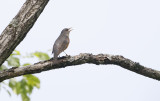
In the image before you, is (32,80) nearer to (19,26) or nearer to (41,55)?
(41,55)

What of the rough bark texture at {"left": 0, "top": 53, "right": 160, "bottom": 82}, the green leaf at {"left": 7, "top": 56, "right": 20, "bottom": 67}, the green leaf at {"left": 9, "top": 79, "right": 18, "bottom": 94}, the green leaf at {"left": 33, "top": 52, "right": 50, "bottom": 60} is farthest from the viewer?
the green leaf at {"left": 33, "top": 52, "right": 50, "bottom": 60}

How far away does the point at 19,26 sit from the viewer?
10.9ft

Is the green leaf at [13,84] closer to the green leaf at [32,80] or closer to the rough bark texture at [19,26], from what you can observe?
the green leaf at [32,80]

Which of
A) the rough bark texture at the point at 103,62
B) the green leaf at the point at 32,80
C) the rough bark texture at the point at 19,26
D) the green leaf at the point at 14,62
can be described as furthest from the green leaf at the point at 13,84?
the rough bark texture at the point at 19,26

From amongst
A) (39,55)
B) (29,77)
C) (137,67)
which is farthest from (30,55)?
(137,67)

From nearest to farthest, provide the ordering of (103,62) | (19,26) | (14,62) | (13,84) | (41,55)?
(19,26), (103,62), (14,62), (13,84), (41,55)

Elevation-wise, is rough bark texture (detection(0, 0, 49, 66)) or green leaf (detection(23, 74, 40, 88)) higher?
rough bark texture (detection(0, 0, 49, 66))

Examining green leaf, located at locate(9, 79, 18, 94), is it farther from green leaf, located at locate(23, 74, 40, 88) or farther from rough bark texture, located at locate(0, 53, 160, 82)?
rough bark texture, located at locate(0, 53, 160, 82)

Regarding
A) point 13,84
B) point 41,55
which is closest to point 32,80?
point 13,84

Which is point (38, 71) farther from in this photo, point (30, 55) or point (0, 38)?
point (30, 55)

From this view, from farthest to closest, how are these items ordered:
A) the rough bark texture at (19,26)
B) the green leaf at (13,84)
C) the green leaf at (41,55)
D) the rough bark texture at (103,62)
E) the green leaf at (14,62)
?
the green leaf at (41,55), the green leaf at (13,84), the green leaf at (14,62), the rough bark texture at (103,62), the rough bark texture at (19,26)

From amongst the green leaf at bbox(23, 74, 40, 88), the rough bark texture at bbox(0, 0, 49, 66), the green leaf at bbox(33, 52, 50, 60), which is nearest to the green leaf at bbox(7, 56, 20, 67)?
the green leaf at bbox(23, 74, 40, 88)

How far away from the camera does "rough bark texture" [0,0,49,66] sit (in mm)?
3225

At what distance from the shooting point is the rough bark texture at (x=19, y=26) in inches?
127
